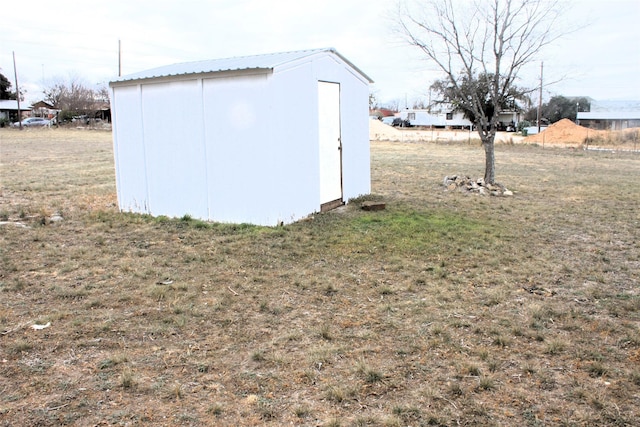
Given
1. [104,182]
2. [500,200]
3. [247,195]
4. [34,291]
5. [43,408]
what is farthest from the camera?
[104,182]

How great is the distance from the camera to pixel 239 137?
25.9 feet

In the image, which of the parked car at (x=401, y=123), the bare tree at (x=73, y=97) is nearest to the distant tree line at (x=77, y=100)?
the bare tree at (x=73, y=97)

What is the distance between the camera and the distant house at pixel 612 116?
56562mm

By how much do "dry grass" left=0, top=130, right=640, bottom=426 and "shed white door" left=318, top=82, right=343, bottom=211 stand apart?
728 millimetres

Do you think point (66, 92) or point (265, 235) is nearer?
point (265, 235)

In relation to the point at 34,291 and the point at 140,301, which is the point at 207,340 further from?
the point at 34,291

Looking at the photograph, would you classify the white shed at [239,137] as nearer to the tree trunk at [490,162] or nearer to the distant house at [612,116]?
the tree trunk at [490,162]

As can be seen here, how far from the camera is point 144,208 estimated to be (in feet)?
30.4

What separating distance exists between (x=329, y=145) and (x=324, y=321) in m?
5.25

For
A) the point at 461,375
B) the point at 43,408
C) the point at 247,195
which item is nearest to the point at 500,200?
the point at 247,195

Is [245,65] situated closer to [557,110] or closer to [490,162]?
[490,162]

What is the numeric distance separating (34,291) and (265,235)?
3.08m

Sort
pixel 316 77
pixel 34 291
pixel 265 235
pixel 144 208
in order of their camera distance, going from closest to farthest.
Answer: pixel 34 291, pixel 265 235, pixel 316 77, pixel 144 208

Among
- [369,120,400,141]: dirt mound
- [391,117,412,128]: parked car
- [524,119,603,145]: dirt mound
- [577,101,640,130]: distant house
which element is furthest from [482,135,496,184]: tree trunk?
[391,117,412,128]: parked car
